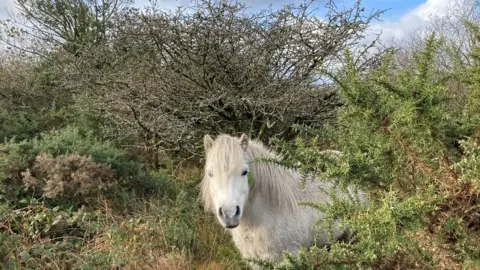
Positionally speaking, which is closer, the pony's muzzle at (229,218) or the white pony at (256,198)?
the pony's muzzle at (229,218)

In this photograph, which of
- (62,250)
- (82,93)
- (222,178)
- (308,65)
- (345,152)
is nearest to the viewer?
(345,152)

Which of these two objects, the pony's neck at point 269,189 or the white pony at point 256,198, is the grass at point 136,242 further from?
the pony's neck at point 269,189

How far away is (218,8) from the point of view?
4695mm

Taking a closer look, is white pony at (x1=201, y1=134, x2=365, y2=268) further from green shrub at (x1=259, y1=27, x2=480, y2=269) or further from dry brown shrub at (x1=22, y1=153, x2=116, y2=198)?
dry brown shrub at (x1=22, y1=153, x2=116, y2=198)

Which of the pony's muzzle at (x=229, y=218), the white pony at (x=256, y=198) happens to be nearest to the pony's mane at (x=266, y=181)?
the white pony at (x=256, y=198)

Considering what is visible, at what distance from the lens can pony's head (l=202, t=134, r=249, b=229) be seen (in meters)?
3.01

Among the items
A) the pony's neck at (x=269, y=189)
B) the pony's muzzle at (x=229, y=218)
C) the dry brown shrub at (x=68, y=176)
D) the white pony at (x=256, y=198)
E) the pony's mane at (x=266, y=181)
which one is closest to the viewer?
the pony's muzzle at (x=229, y=218)

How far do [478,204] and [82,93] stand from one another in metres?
6.17

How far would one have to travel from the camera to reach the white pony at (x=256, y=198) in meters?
3.18

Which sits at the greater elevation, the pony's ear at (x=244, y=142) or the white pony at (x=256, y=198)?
the pony's ear at (x=244, y=142)

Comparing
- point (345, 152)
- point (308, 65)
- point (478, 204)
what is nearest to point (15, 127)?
point (308, 65)

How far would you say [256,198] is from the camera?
137 inches

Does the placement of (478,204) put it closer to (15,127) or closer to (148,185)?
(148,185)

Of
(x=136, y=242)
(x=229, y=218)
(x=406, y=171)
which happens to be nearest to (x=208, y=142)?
(x=229, y=218)
